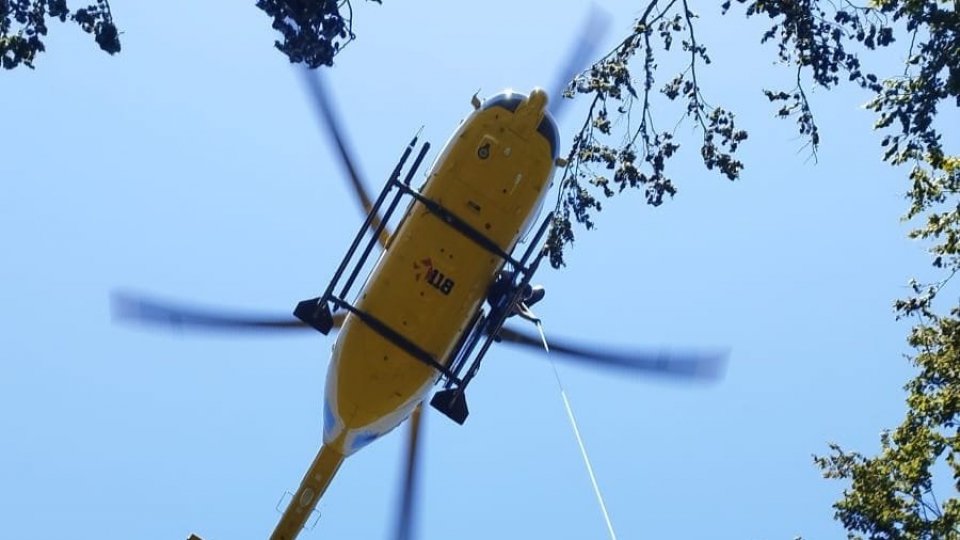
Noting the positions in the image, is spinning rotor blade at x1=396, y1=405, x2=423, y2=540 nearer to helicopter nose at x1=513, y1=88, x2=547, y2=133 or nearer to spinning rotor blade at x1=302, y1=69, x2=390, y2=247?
spinning rotor blade at x1=302, y1=69, x2=390, y2=247

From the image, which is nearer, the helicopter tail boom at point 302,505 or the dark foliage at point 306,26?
the dark foliage at point 306,26

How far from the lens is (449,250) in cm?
849

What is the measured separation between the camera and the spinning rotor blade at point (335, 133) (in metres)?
8.66

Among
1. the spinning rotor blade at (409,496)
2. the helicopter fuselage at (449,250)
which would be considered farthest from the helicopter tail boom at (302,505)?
the helicopter fuselage at (449,250)

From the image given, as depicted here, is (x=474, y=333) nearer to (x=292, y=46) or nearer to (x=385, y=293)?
(x=385, y=293)

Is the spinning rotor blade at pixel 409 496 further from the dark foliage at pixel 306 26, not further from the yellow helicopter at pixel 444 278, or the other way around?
the dark foliage at pixel 306 26

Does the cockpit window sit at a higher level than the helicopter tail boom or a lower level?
higher

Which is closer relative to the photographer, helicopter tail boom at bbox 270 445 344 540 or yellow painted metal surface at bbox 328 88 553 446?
yellow painted metal surface at bbox 328 88 553 446

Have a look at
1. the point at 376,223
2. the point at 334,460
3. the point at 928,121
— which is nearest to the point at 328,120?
the point at 376,223

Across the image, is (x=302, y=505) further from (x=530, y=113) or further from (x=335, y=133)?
(x=530, y=113)

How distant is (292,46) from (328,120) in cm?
172

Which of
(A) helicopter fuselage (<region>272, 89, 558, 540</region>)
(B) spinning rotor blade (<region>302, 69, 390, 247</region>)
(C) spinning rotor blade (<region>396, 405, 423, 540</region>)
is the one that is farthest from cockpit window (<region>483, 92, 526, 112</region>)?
(C) spinning rotor blade (<region>396, 405, 423, 540</region>)

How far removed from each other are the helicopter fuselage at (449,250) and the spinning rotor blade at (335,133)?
45 cm

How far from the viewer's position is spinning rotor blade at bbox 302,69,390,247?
866 cm
